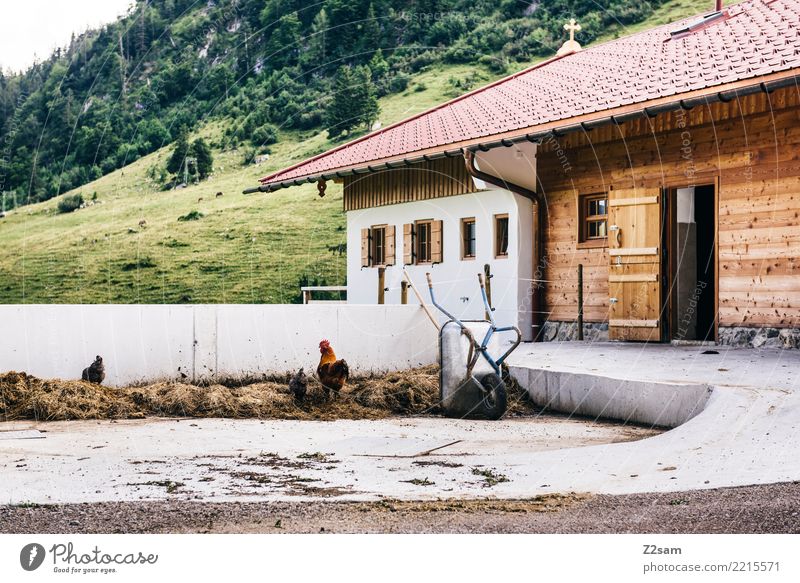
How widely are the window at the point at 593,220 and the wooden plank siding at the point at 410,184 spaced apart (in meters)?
2.17

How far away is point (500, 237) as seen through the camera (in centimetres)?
1503

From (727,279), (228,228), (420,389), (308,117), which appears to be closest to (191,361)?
(420,389)

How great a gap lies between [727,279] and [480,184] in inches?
179

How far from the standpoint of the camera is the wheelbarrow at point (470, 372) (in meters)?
9.45

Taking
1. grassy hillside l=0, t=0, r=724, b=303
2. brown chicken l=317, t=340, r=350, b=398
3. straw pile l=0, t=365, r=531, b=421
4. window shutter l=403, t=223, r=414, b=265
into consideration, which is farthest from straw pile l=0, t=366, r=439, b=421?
grassy hillside l=0, t=0, r=724, b=303

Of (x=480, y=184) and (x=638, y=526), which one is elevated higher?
(x=480, y=184)

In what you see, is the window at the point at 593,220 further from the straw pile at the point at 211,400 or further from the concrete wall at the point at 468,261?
the straw pile at the point at 211,400

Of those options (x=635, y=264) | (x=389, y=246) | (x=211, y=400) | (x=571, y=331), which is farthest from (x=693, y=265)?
(x=211, y=400)

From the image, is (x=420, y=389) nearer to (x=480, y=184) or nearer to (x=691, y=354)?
(x=691, y=354)

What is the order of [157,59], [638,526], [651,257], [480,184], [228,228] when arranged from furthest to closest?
[228,228] → [157,59] → [480,184] → [651,257] → [638,526]

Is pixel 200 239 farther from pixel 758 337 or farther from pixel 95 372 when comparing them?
pixel 758 337

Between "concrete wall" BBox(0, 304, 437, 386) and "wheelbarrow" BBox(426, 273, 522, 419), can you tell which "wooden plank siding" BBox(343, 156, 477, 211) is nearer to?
"concrete wall" BBox(0, 304, 437, 386)

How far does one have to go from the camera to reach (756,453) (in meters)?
5.75

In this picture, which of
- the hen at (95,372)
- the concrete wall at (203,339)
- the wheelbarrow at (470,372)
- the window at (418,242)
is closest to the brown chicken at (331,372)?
the concrete wall at (203,339)
